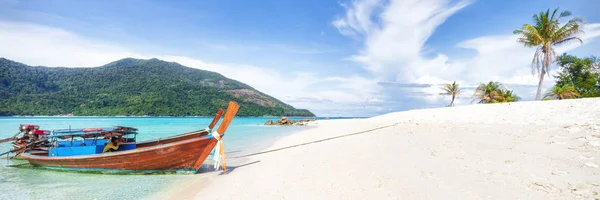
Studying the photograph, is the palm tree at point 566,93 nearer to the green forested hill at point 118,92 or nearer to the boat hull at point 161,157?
the boat hull at point 161,157

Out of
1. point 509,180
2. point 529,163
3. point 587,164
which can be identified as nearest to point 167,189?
point 509,180

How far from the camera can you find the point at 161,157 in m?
7.34

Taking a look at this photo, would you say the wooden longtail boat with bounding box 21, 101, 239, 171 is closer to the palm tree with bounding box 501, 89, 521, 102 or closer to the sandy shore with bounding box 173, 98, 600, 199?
the sandy shore with bounding box 173, 98, 600, 199

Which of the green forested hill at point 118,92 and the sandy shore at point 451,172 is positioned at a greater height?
the green forested hill at point 118,92

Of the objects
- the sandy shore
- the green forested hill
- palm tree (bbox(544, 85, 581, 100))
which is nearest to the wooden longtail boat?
the sandy shore

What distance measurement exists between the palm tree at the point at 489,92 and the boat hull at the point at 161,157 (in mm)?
34771

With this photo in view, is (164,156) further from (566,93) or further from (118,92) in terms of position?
(118,92)

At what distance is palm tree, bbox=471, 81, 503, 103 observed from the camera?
29750mm

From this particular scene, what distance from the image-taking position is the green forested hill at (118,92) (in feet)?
239

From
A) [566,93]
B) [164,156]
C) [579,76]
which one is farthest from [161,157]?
[579,76]

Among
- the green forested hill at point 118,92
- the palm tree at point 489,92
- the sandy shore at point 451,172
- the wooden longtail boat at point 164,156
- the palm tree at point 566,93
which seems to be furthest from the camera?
the green forested hill at point 118,92

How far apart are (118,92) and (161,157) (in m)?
97.7

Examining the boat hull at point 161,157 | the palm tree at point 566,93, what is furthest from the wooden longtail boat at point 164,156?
the palm tree at point 566,93

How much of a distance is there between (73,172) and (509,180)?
12.1 metres
